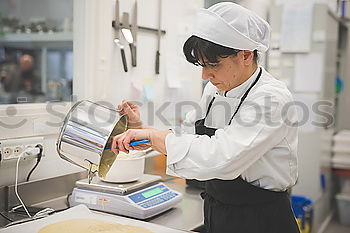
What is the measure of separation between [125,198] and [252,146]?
58cm

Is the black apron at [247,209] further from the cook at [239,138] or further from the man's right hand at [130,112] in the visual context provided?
the man's right hand at [130,112]

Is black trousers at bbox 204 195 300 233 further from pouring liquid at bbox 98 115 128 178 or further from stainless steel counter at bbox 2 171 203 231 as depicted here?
pouring liquid at bbox 98 115 128 178

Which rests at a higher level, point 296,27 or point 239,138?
point 296,27

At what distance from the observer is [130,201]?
5.07 ft

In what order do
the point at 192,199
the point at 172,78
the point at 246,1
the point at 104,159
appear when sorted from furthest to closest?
the point at 246,1 < the point at 172,78 < the point at 192,199 < the point at 104,159

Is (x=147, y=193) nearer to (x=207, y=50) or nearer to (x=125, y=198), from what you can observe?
(x=125, y=198)

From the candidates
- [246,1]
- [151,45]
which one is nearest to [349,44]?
[246,1]

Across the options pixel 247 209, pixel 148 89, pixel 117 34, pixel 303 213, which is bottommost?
pixel 303 213

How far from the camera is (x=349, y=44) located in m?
4.62

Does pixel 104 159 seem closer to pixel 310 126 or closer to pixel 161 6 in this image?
pixel 161 6

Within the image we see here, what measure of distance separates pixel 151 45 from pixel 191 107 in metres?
0.54

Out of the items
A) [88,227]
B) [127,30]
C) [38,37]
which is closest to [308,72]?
[127,30]

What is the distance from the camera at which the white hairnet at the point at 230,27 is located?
1265 millimetres

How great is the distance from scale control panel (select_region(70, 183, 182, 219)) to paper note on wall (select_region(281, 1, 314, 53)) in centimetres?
227
